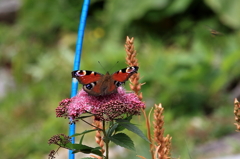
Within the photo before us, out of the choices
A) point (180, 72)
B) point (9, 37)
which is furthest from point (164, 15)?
point (9, 37)

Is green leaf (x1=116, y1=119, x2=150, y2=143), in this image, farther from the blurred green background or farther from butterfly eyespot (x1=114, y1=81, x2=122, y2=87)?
the blurred green background

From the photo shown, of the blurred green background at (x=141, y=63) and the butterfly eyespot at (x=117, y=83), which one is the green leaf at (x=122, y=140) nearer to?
the butterfly eyespot at (x=117, y=83)

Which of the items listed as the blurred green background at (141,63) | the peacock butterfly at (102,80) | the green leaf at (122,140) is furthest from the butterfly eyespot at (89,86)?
the blurred green background at (141,63)

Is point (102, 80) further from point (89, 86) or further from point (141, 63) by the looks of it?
point (141, 63)

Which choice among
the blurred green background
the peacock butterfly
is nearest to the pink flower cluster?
the peacock butterfly

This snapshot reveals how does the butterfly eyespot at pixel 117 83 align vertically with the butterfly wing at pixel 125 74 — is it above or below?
below

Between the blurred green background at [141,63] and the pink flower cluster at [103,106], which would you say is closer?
the pink flower cluster at [103,106]

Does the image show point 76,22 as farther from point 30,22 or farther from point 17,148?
point 17,148
